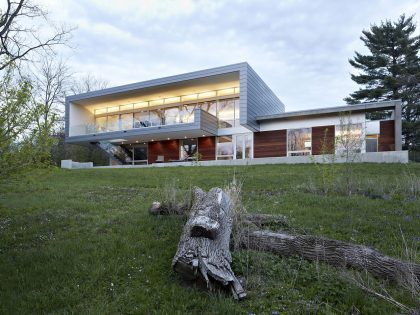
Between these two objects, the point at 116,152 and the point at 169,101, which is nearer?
the point at 169,101

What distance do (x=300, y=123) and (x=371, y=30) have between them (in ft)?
69.8

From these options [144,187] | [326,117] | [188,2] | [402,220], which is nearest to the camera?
[402,220]

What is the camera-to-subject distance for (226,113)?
24.3 meters

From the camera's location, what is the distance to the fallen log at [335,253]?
3.50 m

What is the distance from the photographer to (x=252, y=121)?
2158 cm

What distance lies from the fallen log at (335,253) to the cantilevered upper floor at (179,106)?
16.5m

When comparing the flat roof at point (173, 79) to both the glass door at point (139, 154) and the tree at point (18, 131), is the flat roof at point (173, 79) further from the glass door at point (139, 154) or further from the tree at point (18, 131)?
the tree at point (18, 131)

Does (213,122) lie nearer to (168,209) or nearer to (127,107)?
(127,107)

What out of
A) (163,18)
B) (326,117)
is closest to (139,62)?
(163,18)

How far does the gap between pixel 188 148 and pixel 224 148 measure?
11.7 feet

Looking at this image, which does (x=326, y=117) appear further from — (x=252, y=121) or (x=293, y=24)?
(x=293, y=24)

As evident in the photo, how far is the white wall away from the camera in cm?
2786

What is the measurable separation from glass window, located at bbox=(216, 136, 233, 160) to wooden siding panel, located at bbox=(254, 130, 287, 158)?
1.98 meters

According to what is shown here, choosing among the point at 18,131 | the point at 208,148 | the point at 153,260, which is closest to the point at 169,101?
the point at 208,148
